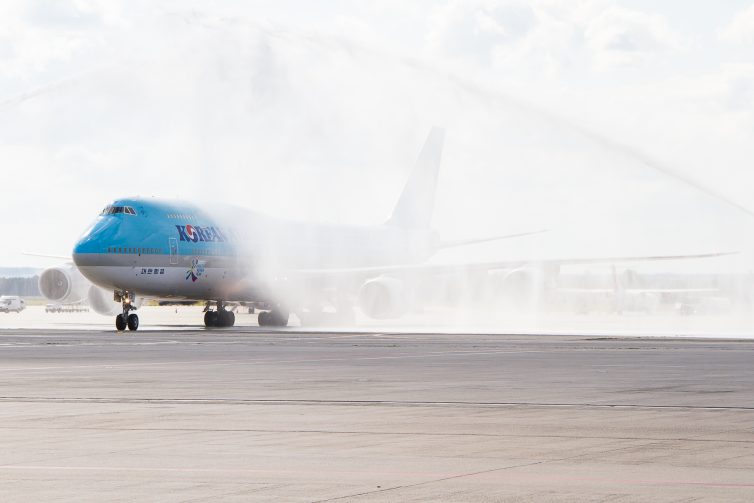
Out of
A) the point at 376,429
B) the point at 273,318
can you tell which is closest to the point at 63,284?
the point at 273,318

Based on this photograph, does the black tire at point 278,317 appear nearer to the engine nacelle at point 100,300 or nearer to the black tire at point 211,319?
the black tire at point 211,319

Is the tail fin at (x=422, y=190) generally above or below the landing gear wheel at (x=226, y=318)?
above

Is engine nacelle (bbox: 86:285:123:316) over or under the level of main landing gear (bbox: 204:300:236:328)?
over

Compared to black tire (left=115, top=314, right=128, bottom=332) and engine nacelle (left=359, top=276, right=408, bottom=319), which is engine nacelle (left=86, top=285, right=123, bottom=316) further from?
engine nacelle (left=359, top=276, right=408, bottom=319)

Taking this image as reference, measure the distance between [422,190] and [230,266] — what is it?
25.7m

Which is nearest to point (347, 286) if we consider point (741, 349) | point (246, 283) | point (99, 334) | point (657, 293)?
point (246, 283)

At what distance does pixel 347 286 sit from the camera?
235ft

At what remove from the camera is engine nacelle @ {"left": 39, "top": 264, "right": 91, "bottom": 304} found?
233 feet

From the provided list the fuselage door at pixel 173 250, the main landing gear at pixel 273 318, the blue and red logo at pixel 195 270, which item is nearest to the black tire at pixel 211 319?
the main landing gear at pixel 273 318

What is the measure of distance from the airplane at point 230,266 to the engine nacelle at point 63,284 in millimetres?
53

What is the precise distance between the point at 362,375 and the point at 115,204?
3593cm

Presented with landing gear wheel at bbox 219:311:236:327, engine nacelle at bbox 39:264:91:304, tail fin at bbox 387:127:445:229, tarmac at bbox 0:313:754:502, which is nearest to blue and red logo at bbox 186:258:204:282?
landing gear wheel at bbox 219:311:236:327

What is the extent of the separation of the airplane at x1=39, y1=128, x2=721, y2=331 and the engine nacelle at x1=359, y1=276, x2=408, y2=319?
0.05 meters

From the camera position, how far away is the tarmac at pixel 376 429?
12648mm
